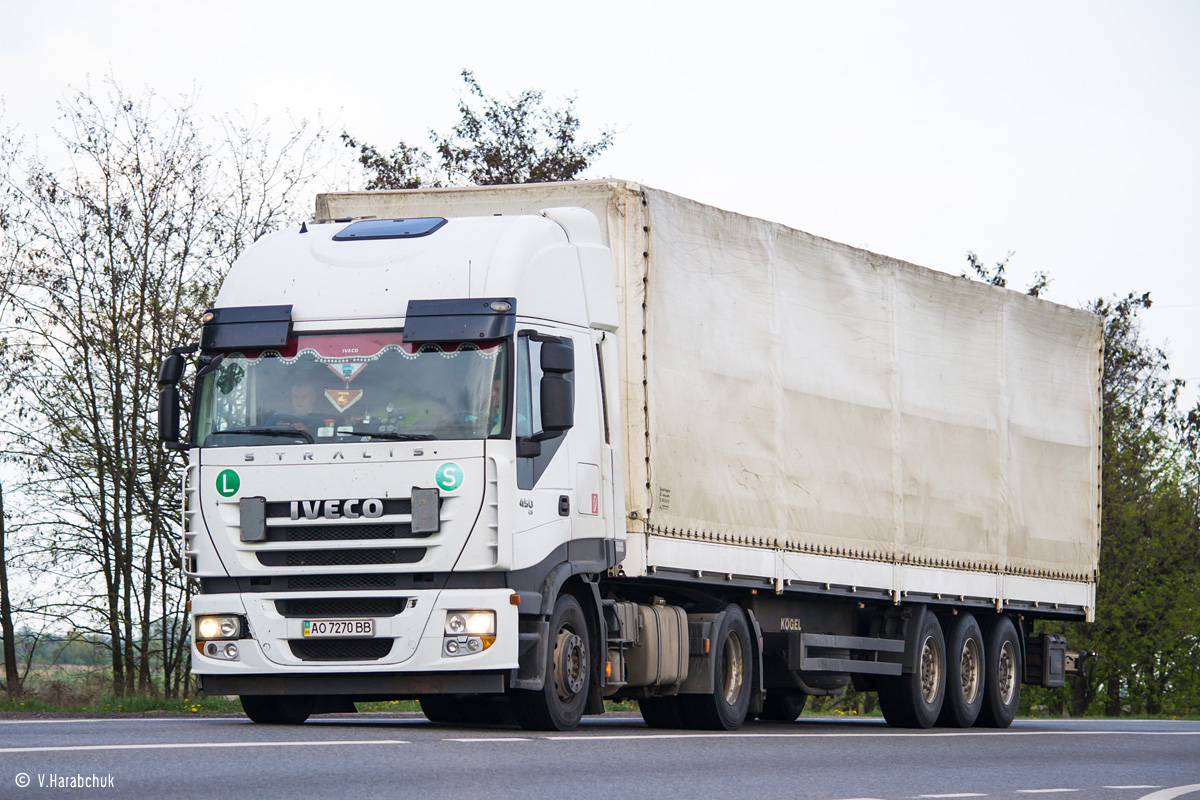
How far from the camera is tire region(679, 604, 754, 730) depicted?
591 inches

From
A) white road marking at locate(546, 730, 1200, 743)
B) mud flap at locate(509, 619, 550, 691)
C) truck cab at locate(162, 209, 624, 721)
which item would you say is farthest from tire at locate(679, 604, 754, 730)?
mud flap at locate(509, 619, 550, 691)

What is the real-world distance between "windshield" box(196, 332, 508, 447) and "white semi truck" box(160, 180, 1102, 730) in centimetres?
2

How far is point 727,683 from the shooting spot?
15.4m

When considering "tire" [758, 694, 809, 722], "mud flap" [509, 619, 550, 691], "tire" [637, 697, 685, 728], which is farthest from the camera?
"tire" [758, 694, 809, 722]

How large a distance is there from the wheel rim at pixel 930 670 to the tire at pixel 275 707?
7.57 meters

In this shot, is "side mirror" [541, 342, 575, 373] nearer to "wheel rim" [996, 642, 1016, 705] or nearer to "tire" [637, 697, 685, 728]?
"tire" [637, 697, 685, 728]

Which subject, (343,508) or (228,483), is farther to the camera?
(228,483)

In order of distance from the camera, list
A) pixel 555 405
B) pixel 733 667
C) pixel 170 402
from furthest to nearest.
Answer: pixel 733 667 → pixel 170 402 → pixel 555 405

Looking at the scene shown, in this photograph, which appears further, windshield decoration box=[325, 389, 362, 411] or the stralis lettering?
windshield decoration box=[325, 389, 362, 411]

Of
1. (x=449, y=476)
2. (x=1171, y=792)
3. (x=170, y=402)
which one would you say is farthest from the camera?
(x=170, y=402)

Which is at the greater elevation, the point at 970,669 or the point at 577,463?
the point at 577,463

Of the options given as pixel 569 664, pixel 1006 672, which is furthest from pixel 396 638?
pixel 1006 672

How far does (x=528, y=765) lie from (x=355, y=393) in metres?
3.51

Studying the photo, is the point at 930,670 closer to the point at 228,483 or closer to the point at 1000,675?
the point at 1000,675
